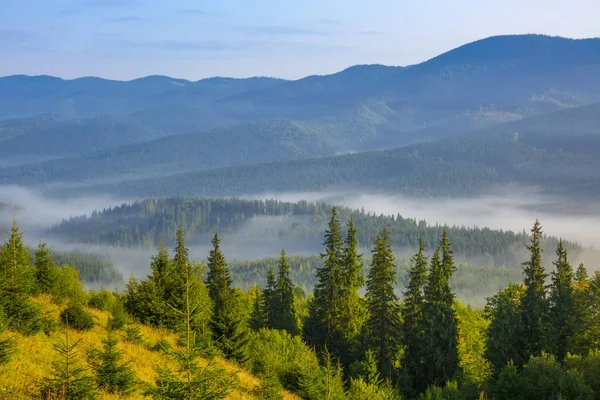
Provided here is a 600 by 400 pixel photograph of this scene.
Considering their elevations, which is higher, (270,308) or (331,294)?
(331,294)

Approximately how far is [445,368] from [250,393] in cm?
2845

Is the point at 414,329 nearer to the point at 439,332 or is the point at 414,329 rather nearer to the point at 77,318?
the point at 439,332

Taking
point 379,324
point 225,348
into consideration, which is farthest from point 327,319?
point 225,348

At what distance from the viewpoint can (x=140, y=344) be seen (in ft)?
108

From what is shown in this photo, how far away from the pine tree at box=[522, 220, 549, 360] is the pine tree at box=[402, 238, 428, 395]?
10142mm

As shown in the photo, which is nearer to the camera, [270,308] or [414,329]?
[414,329]

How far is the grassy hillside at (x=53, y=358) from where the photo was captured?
21794mm

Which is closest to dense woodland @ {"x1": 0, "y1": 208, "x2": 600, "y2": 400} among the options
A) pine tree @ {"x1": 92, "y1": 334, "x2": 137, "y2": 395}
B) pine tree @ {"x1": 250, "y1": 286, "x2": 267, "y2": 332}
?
pine tree @ {"x1": 92, "y1": 334, "x2": 137, "y2": 395}

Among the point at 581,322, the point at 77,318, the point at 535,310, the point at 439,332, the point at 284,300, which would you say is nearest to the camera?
the point at 77,318

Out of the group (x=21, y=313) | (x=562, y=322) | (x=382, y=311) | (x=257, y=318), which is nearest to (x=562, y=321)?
(x=562, y=322)

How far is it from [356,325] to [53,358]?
123 ft

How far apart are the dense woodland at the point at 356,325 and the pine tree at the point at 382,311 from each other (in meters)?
0.11

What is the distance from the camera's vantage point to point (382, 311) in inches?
2221

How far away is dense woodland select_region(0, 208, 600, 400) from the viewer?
1291 inches
